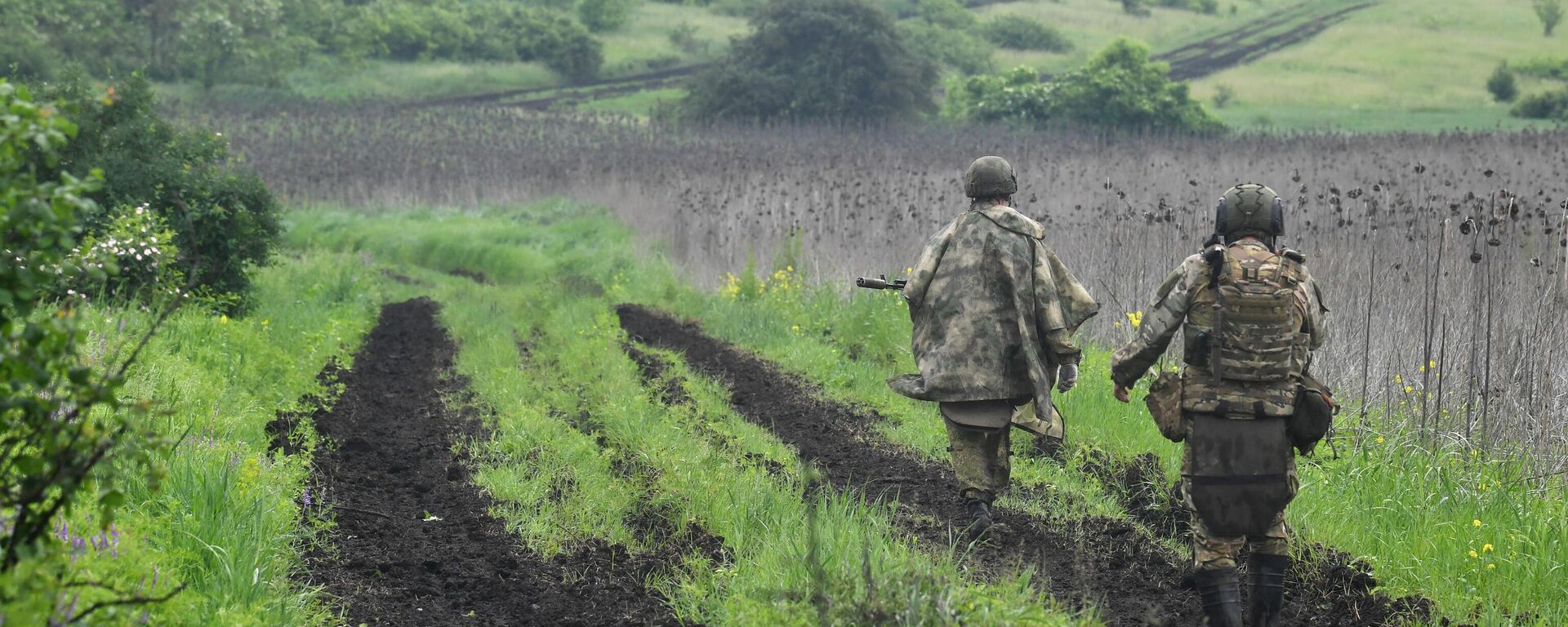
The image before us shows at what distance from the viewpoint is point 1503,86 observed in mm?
51156

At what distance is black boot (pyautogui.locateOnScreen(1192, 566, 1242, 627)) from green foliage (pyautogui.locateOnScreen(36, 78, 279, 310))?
10905mm

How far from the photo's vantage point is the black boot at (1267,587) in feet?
19.2

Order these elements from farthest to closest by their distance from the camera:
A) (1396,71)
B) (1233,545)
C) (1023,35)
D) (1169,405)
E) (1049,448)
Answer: (1023,35) → (1396,71) → (1049,448) → (1169,405) → (1233,545)

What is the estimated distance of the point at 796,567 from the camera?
18.4 feet

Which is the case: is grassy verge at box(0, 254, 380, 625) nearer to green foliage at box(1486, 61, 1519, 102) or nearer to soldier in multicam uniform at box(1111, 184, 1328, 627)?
soldier in multicam uniform at box(1111, 184, 1328, 627)

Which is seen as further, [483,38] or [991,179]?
[483,38]

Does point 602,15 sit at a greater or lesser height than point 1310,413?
greater

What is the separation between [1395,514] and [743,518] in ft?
11.6

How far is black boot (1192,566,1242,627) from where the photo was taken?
580cm

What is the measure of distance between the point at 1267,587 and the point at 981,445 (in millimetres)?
2028

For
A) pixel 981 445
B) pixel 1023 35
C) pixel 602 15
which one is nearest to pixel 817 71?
pixel 1023 35

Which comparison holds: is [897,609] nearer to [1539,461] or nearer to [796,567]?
[796,567]

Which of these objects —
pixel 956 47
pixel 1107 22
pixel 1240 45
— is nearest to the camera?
pixel 956 47

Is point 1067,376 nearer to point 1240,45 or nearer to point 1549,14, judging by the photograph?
point 1240,45
